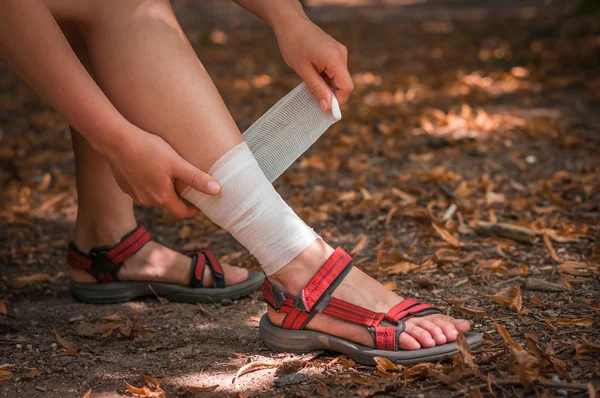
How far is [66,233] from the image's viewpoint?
8.64 ft

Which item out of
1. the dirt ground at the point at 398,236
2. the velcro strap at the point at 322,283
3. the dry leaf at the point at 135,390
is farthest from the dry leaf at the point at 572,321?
the dry leaf at the point at 135,390

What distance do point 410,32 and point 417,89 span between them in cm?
294

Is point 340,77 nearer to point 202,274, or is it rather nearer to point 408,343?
point 408,343

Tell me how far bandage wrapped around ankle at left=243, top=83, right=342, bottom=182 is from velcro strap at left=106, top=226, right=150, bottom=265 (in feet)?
1.97

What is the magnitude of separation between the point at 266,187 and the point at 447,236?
1008 millimetres

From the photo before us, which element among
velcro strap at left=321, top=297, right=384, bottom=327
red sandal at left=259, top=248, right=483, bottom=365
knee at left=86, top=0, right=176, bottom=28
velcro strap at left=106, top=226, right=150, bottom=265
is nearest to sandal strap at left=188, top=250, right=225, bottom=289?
velcro strap at left=106, top=226, right=150, bottom=265

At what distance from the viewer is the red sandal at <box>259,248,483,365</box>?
4.84 ft

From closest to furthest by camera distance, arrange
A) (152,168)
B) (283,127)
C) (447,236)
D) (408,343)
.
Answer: (152,168) < (408,343) < (283,127) < (447,236)

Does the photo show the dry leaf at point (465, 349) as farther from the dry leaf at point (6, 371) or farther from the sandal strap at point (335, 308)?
the dry leaf at point (6, 371)

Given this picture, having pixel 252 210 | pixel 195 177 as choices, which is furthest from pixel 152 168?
pixel 252 210

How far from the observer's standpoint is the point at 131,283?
1.99 m

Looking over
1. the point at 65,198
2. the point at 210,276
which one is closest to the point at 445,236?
the point at 210,276

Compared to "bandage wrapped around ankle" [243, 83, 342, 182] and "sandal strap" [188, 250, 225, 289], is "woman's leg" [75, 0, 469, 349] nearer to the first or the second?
"bandage wrapped around ankle" [243, 83, 342, 182]

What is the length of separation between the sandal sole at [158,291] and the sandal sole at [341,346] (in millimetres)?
352
